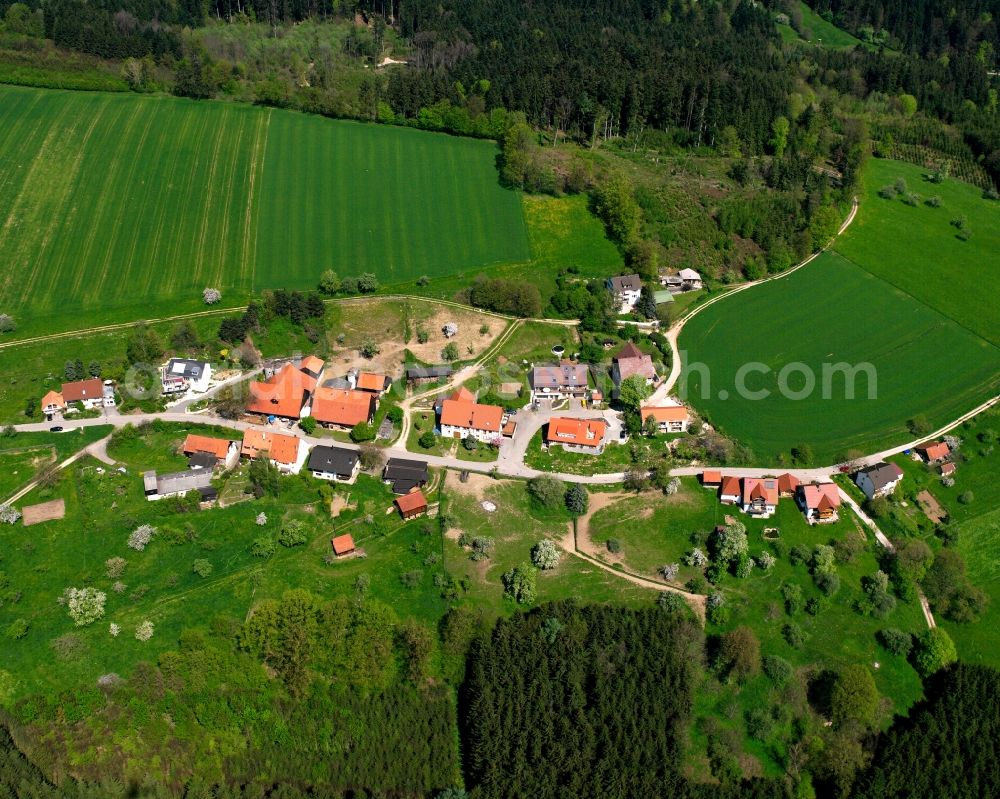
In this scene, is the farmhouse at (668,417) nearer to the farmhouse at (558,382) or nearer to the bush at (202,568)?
the farmhouse at (558,382)

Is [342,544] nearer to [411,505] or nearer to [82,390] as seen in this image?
[411,505]

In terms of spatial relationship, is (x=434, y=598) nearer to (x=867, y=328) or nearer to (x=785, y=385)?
(x=785, y=385)

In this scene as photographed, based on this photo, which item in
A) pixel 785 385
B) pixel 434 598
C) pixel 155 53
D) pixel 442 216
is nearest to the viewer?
pixel 434 598

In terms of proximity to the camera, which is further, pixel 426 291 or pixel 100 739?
pixel 426 291

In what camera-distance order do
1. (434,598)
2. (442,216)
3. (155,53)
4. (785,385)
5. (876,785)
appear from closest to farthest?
(876,785)
(434,598)
(785,385)
(442,216)
(155,53)

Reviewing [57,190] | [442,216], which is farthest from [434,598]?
[57,190]

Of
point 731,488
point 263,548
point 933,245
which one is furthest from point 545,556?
point 933,245

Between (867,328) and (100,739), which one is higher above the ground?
(867,328)
